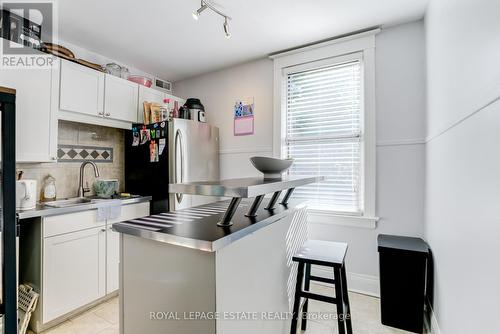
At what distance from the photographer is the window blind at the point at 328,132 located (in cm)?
263

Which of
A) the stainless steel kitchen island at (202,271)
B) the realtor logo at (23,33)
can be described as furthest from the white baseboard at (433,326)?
the realtor logo at (23,33)

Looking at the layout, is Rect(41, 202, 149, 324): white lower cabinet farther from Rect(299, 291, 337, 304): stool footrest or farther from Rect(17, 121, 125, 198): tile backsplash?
Rect(299, 291, 337, 304): stool footrest

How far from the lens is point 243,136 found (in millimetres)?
3332

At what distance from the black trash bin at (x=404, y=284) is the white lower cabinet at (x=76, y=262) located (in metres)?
2.53

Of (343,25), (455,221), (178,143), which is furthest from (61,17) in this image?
(455,221)

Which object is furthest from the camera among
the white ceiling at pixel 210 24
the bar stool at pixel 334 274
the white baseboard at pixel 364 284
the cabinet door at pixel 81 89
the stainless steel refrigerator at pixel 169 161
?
the stainless steel refrigerator at pixel 169 161

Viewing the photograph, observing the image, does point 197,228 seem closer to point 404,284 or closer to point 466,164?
point 466,164

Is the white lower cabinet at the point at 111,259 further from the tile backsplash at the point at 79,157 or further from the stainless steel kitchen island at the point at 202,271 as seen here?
the stainless steel kitchen island at the point at 202,271

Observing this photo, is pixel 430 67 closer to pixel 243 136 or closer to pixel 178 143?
pixel 243 136

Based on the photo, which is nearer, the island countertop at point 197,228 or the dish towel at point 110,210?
the island countertop at point 197,228

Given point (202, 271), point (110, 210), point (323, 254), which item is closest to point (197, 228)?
point (202, 271)

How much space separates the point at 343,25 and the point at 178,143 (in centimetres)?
214

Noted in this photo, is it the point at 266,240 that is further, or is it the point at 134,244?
the point at 266,240

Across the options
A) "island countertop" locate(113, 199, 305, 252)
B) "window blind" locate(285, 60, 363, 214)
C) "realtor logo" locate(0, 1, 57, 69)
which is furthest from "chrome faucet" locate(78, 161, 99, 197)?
"window blind" locate(285, 60, 363, 214)
